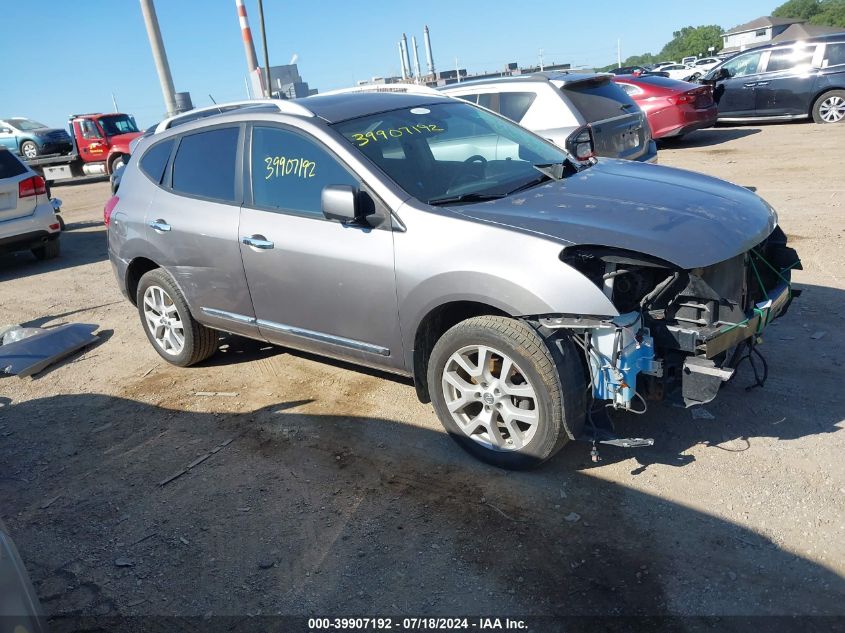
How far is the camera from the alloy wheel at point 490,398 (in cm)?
353

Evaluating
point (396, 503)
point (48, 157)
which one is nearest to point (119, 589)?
point (396, 503)

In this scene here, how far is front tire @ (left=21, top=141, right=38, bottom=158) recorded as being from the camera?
25031 millimetres

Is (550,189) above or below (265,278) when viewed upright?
above

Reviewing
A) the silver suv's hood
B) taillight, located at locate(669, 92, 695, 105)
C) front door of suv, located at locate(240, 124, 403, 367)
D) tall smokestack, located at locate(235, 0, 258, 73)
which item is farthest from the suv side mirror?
tall smokestack, located at locate(235, 0, 258, 73)

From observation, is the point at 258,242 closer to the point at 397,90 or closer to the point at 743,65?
the point at 397,90

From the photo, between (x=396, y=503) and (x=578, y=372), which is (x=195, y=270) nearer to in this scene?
(x=396, y=503)

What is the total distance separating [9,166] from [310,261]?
8174mm

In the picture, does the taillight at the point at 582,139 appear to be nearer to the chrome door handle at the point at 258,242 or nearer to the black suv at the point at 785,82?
the chrome door handle at the point at 258,242

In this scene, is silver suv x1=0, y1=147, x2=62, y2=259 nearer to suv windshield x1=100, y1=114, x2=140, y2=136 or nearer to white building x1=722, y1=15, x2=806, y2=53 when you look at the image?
suv windshield x1=100, y1=114, x2=140, y2=136

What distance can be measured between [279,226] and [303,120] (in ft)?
2.16

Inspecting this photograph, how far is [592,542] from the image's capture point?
312 centimetres

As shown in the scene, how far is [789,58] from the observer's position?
576 inches

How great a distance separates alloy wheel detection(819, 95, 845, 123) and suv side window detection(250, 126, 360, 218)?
14040mm

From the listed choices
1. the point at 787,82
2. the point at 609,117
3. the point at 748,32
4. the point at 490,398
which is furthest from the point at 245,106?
the point at 748,32
